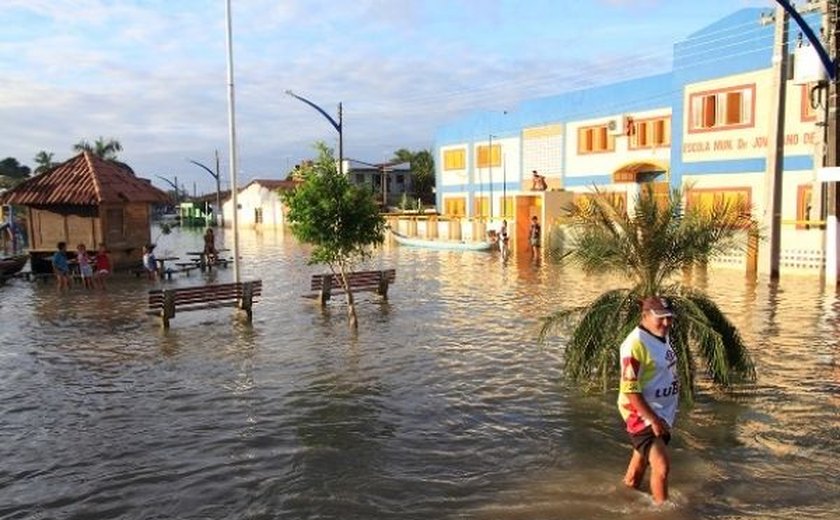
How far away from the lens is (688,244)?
9.42 metres

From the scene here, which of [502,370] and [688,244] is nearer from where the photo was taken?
[688,244]

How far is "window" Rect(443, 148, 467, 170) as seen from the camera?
162ft

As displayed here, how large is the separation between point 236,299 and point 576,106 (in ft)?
87.4

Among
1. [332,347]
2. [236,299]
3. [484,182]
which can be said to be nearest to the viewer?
[332,347]

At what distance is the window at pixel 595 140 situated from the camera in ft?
120

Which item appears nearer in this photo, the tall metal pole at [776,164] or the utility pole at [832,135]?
the utility pole at [832,135]

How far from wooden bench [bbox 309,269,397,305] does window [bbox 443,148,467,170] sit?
30.3 meters

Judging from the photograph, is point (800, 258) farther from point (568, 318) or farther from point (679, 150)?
point (568, 318)

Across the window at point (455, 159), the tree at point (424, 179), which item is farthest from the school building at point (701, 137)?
the tree at point (424, 179)

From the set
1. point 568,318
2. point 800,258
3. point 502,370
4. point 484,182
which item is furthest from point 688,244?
point 484,182

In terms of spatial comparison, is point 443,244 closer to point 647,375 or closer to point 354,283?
point 354,283

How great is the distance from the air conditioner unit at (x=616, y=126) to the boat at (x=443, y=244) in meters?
7.97

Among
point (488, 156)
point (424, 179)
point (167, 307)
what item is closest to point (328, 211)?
point (167, 307)

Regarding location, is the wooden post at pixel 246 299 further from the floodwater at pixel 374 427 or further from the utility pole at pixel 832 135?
the utility pole at pixel 832 135
